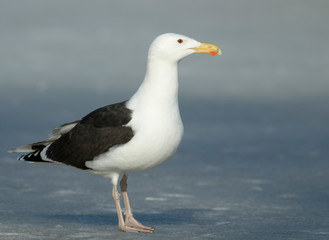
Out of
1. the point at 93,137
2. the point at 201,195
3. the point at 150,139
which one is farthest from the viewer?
the point at 201,195

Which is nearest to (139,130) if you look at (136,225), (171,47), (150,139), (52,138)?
(150,139)

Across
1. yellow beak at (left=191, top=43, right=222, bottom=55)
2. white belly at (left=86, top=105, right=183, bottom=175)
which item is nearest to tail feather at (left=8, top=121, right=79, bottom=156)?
white belly at (left=86, top=105, right=183, bottom=175)

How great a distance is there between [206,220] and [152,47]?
6.63 ft

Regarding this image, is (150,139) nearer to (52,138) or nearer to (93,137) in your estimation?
(93,137)

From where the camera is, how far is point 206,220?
7.63 meters

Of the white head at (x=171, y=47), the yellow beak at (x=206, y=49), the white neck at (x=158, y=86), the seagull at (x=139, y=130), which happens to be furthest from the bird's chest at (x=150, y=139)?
the yellow beak at (x=206, y=49)

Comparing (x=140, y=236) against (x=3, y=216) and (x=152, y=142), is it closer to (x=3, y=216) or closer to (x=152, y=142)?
(x=152, y=142)

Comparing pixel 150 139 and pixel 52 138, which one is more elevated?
pixel 52 138

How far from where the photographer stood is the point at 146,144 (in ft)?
21.8

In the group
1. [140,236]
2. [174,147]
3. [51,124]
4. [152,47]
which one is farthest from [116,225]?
[51,124]

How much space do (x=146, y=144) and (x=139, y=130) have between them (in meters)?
0.15

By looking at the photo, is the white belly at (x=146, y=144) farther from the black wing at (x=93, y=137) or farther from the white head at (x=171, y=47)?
the white head at (x=171, y=47)

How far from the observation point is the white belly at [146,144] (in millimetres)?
6641

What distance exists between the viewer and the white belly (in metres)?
6.64
